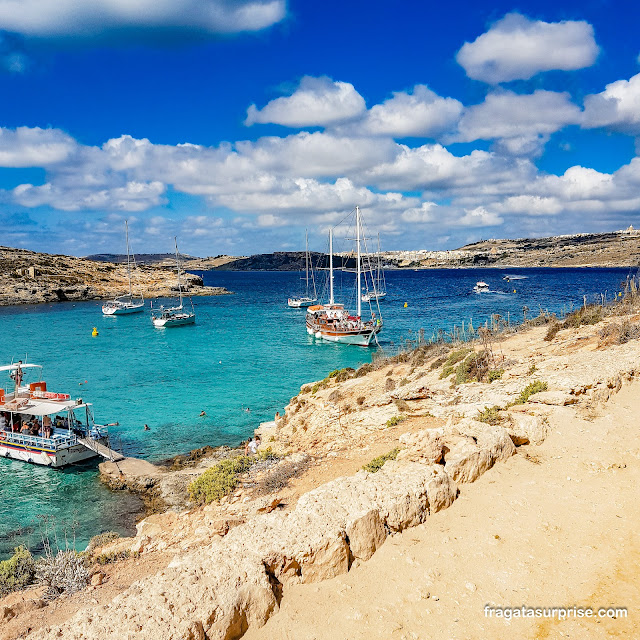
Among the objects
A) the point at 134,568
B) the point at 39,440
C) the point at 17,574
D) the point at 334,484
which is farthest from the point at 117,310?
the point at 334,484

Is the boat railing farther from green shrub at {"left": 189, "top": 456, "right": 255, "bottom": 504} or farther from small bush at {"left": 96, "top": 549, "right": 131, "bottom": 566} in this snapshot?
small bush at {"left": 96, "top": 549, "right": 131, "bottom": 566}

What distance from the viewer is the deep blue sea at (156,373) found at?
15.5m

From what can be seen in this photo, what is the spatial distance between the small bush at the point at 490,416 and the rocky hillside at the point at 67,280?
88.8 m

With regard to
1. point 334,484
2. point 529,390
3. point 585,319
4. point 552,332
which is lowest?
point 334,484

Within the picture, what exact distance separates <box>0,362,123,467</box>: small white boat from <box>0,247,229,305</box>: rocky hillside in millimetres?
71529

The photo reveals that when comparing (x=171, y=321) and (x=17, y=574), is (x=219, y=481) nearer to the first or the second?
(x=17, y=574)

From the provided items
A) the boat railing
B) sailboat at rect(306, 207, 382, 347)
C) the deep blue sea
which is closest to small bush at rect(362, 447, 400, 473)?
the deep blue sea

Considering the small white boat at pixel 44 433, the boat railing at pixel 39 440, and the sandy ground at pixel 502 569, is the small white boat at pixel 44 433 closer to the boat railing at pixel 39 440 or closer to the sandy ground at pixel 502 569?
the boat railing at pixel 39 440

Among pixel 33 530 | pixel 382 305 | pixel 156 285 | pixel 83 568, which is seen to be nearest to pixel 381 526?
pixel 83 568

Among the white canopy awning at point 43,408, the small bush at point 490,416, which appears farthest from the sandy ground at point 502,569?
the white canopy awning at point 43,408

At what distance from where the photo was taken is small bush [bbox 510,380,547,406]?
11.7 metres

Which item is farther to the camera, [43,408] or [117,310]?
[117,310]

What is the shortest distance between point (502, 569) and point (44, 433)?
60.8ft

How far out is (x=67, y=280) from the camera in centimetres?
9356
